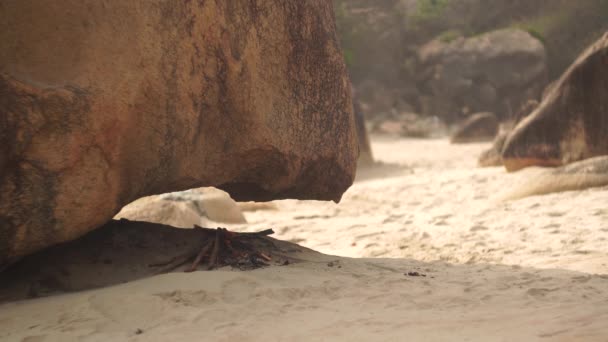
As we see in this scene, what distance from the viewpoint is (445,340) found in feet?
6.86

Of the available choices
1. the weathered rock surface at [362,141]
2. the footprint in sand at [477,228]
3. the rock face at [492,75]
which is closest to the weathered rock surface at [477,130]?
the weathered rock surface at [362,141]

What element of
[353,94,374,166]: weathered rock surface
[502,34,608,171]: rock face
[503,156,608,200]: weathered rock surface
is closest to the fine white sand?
[503,156,608,200]: weathered rock surface

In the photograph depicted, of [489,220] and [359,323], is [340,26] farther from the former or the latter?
[359,323]

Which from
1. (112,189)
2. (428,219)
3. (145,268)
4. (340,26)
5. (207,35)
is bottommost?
(428,219)

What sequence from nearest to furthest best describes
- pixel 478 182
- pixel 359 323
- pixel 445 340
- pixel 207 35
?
pixel 445 340 → pixel 359 323 → pixel 207 35 → pixel 478 182

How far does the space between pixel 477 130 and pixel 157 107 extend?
12.4 meters

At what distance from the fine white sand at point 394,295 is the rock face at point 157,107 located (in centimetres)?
44

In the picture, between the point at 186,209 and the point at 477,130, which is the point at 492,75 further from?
the point at 186,209

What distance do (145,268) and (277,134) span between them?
3.10 feet

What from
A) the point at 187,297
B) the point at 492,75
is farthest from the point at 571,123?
the point at 492,75

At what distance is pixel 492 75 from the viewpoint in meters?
19.2

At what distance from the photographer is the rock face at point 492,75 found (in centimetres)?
1914

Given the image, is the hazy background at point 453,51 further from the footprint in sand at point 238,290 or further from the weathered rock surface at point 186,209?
the footprint in sand at point 238,290

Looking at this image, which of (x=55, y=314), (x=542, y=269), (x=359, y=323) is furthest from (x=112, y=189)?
(x=542, y=269)
